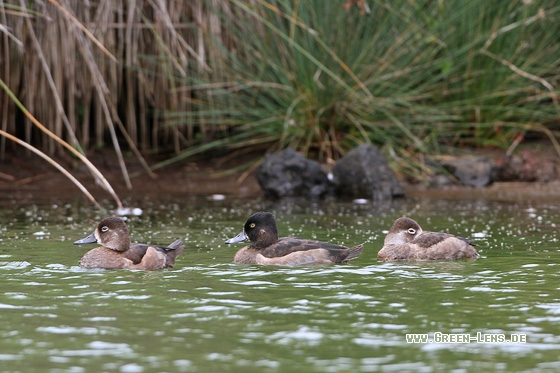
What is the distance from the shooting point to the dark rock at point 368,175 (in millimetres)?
13227

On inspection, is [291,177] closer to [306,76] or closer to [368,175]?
[368,175]

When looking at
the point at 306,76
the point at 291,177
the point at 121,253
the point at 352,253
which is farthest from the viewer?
the point at 306,76

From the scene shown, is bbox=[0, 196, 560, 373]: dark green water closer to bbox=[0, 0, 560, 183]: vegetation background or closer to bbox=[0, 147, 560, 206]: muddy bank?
bbox=[0, 147, 560, 206]: muddy bank

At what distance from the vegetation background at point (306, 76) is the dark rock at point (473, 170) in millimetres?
457

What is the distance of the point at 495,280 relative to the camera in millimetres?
7098

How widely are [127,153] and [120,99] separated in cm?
92

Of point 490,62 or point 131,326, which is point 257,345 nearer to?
point 131,326

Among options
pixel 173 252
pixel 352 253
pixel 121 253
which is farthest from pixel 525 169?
pixel 121 253

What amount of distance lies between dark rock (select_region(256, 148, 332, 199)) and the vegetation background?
27.8 inches

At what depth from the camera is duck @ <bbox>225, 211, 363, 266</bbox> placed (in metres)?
7.98

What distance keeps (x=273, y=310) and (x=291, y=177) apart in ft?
24.7

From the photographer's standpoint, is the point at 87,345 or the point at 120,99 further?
the point at 120,99

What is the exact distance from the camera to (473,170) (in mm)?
14227

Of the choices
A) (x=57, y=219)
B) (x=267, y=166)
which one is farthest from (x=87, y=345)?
(x=267, y=166)
